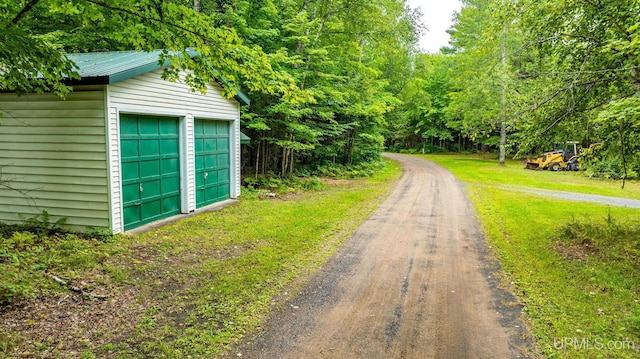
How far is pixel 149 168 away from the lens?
846 cm

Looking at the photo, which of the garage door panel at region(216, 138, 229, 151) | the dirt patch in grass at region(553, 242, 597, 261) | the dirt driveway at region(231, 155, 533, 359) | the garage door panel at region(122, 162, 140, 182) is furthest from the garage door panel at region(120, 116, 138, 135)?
the dirt patch in grass at region(553, 242, 597, 261)

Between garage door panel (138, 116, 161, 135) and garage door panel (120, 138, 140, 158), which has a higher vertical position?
garage door panel (138, 116, 161, 135)

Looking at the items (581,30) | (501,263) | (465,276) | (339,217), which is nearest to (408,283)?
(465,276)

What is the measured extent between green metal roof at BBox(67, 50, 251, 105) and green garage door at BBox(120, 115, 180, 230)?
91 cm

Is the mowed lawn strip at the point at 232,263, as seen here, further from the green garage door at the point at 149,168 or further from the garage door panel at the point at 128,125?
the garage door panel at the point at 128,125

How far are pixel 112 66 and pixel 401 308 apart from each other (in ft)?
22.9

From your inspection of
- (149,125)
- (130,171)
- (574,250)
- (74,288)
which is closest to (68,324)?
(74,288)

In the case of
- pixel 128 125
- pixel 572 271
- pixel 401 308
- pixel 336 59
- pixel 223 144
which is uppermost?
pixel 336 59

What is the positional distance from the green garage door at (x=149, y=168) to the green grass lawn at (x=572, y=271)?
7.15m

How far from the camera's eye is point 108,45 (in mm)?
15086

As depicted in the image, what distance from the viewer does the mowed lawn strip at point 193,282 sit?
3816mm

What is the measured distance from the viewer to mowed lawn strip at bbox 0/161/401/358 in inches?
150

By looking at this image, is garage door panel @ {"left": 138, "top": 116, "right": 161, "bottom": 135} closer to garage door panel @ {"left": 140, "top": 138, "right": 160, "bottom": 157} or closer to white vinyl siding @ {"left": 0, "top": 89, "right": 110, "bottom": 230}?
garage door panel @ {"left": 140, "top": 138, "right": 160, "bottom": 157}

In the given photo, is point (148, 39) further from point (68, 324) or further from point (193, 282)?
point (68, 324)
